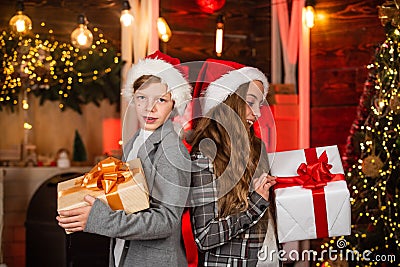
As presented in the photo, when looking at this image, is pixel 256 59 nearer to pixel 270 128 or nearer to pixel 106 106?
pixel 106 106

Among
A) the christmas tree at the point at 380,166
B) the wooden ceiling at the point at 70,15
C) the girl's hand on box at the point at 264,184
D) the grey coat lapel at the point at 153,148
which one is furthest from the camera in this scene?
the wooden ceiling at the point at 70,15

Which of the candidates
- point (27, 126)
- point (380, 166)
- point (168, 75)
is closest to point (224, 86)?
point (168, 75)

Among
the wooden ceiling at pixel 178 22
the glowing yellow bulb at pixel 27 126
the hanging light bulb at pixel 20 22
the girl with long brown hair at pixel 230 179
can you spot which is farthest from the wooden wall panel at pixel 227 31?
the girl with long brown hair at pixel 230 179

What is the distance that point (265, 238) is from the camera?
9.35ft

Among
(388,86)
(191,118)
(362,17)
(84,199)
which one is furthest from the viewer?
(362,17)

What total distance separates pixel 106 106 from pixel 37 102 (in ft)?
1.99

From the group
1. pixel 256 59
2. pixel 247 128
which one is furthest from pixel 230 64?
pixel 256 59

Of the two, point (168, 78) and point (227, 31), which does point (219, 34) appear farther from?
point (168, 78)

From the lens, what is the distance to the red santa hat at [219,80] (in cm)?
281

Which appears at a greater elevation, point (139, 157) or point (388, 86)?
point (388, 86)

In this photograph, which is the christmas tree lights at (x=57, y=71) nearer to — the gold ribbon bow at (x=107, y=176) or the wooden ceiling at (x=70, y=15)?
the wooden ceiling at (x=70, y=15)

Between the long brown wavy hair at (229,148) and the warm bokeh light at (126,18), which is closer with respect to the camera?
the long brown wavy hair at (229,148)

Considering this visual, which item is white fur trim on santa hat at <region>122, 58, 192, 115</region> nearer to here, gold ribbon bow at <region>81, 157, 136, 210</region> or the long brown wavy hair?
the long brown wavy hair

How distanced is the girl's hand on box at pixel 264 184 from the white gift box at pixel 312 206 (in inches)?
3.2
